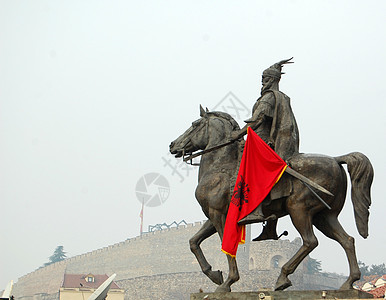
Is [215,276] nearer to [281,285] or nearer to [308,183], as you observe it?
[281,285]

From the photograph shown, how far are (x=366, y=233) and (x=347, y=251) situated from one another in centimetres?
25

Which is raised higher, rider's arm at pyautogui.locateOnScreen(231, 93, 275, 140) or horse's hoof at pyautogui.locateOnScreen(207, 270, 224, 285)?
rider's arm at pyautogui.locateOnScreen(231, 93, 275, 140)

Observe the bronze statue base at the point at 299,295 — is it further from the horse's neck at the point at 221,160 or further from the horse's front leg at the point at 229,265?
the horse's neck at the point at 221,160

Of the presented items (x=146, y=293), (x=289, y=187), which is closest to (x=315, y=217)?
(x=289, y=187)

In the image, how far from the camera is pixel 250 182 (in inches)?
270

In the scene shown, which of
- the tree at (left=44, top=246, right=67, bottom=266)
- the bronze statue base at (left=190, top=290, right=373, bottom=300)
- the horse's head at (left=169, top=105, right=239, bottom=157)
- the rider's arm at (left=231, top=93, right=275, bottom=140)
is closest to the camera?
the bronze statue base at (left=190, top=290, right=373, bottom=300)

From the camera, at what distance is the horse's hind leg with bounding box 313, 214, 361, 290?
21.1ft

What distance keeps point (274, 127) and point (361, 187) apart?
108 centimetres

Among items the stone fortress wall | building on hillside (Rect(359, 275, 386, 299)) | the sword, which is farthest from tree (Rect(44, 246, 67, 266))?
the sword

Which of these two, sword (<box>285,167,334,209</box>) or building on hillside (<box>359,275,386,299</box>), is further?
building on hillside (<box>359,275,386,299</box>)

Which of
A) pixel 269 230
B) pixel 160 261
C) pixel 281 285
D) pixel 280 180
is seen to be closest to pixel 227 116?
pixel 280 180

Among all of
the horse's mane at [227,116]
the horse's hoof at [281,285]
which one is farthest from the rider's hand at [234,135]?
the horse's hoof at [281,285]

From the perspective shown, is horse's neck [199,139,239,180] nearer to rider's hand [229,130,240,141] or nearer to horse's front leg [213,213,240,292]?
rider's hand [229,130,240,141]

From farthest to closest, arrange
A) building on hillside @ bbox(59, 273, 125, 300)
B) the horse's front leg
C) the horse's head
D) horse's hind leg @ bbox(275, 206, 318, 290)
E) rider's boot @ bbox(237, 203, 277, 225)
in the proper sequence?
building on hillside @ bbox(59, 273, 125, 300), the horse's head, the horse's front leg, rider's boot @ bbox(237, 203, 277, 225), horse's hind leg @ bbox(275, 206, 318, 290)
